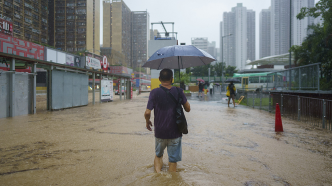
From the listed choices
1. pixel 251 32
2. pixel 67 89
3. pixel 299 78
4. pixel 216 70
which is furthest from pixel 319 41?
pixel 251 32

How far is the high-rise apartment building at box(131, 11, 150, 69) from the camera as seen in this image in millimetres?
133212

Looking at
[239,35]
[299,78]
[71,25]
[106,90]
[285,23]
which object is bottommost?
[106,90]

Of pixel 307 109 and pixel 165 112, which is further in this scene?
pixel 307 109

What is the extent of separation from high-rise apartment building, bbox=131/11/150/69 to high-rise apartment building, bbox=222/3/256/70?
5000 cm

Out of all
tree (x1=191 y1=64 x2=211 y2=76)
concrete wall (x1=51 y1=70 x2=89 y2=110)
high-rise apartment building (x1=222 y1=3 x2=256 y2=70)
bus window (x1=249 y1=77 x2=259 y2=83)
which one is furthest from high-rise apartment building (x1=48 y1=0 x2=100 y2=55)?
high-rise apartment building (x1=222 y1=3 x2=256 y2=70)

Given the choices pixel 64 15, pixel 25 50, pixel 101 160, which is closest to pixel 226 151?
pixel 101 160

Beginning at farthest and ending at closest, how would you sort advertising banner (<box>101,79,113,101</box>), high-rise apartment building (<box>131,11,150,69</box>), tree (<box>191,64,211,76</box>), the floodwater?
high-rise apartment building (<box>131,11,150,69</box>), tree (<box>191,64,211,76</box>), advertising banner (<box>101,79,113,101</box>), the floodwater

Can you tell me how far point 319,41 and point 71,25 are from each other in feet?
250

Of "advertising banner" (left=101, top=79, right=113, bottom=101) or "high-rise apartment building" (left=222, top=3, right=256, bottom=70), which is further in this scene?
"high-rise apartment building" (left=222, top=3, right=256, bottom=70)

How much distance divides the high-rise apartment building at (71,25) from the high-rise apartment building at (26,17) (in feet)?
76.9

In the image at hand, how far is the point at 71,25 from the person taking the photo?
7588cm

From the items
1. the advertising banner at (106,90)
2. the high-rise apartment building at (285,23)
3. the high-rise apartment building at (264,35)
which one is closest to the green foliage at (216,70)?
the high-rise apartment building at (285,23)

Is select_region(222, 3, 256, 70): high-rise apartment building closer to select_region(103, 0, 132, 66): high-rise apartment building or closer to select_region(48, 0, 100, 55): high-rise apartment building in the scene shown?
select_region(103, 0, 132, 66): high-rise apartment building

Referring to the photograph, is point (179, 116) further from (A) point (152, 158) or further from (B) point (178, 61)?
(B) point (178, 61)
